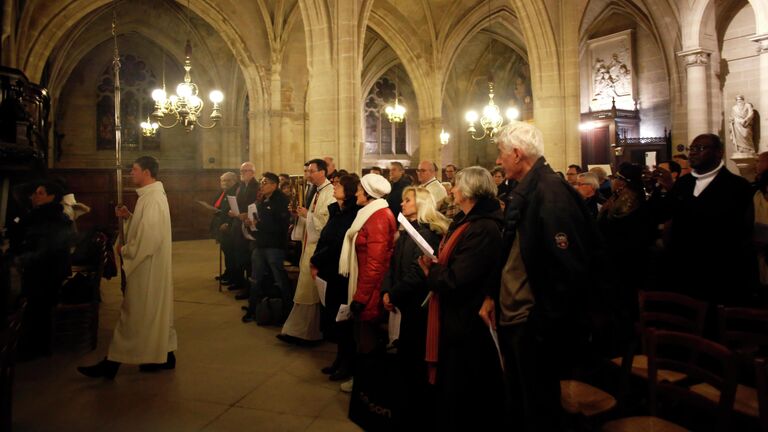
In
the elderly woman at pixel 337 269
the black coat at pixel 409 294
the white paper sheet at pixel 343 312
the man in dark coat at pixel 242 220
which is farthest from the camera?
the man in dark coat at pixel 242 220

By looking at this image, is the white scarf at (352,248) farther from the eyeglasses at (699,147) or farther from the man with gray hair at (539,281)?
the eyeglasses at (699,147)

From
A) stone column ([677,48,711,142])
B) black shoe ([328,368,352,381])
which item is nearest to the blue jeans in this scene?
black shoe ([328,368,352,381])

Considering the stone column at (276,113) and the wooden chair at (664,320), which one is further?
the stone column at (276,113)

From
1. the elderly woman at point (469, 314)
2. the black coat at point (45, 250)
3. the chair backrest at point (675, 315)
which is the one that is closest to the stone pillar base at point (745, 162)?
the chair backrest at point (675, 315)

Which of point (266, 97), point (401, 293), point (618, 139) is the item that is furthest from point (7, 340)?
point (618, 139)

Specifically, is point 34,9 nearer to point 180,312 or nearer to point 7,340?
point 180,312

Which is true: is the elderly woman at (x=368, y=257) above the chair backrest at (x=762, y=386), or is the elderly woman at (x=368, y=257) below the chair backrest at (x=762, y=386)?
above

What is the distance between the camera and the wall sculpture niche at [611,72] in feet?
56.4

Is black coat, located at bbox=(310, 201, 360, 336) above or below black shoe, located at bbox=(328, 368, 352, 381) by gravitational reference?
above

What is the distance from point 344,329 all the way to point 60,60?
17.3m

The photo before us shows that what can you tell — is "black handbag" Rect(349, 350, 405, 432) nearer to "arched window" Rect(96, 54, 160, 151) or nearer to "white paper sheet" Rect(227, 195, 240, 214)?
"white paper sheet" Rect(227, 195, 240, 214)

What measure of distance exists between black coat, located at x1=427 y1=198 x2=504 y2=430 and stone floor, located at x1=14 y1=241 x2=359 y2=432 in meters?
0.89

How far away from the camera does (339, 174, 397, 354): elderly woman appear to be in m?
3.47

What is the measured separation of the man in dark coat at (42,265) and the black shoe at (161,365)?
115cm
